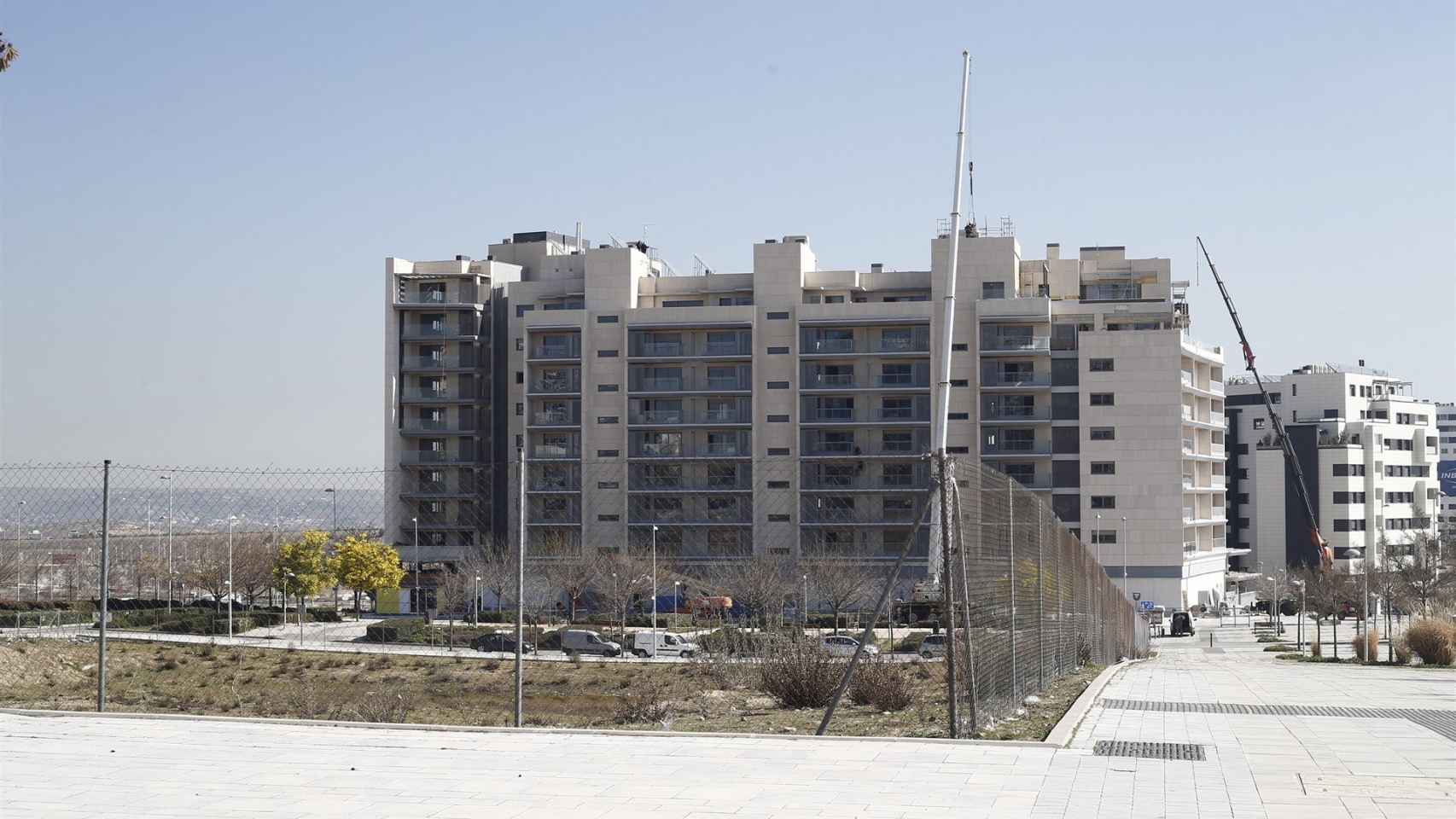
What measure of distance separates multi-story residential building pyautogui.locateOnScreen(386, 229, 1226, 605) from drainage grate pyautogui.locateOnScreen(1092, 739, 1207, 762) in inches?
2402

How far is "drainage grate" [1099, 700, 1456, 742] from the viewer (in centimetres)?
1614

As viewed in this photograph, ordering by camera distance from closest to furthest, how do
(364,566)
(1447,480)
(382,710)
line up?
(382,710) < (1447,480) < (364,566)

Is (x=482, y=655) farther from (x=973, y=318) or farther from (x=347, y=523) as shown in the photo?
(x=973, y=318)

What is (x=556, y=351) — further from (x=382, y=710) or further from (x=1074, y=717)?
(x=1074, y=717)

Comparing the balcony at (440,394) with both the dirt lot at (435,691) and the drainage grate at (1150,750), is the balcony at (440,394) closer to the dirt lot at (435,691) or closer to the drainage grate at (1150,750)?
the dirt lot at (435,691)

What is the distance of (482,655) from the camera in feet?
153

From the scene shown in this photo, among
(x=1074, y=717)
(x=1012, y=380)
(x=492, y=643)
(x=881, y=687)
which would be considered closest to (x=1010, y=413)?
(x=1012, y=380)

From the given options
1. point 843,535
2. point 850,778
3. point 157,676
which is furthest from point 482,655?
point 850,778

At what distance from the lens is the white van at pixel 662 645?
155ft

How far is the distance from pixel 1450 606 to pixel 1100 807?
182 feet

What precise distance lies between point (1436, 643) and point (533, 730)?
954 inches

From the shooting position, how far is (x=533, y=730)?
1365cm

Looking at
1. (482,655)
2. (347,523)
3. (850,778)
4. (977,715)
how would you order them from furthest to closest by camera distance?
(482,655)
(347,523)
(977,715)
(850,778)

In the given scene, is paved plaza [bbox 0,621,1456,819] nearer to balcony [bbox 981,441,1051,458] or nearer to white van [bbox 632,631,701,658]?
white van [bbox 632,631,701,658]
